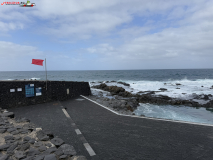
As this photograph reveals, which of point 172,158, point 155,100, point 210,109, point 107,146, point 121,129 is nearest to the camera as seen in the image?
point 172,158

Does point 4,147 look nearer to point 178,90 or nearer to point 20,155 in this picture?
point 20,155

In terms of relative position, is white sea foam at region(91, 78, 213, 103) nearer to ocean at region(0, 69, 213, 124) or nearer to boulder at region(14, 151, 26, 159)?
ocean at region(0, 69, 213, 124)

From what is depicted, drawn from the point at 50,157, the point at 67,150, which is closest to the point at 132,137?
the point at 67,150

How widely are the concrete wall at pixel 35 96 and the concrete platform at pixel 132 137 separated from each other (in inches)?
130

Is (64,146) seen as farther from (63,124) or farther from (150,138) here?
(150,138)

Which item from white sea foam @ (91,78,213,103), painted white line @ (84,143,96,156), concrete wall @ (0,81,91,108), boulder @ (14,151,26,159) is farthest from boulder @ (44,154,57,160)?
white sea foam @ (91,78,213,103)

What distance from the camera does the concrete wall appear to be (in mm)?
9292

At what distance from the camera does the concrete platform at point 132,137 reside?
4.00 meters

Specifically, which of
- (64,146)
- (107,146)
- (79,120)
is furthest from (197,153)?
(79,120)

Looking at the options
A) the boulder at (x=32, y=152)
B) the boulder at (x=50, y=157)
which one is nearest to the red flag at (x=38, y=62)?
the boulder at (x=32, y=152)

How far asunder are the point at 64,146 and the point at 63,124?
2411 millimetres

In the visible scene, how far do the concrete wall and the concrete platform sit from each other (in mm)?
3311

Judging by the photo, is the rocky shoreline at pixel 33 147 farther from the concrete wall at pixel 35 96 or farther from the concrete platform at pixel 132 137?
the concrete wall at pixel 35 96

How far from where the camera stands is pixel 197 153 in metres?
4.04
